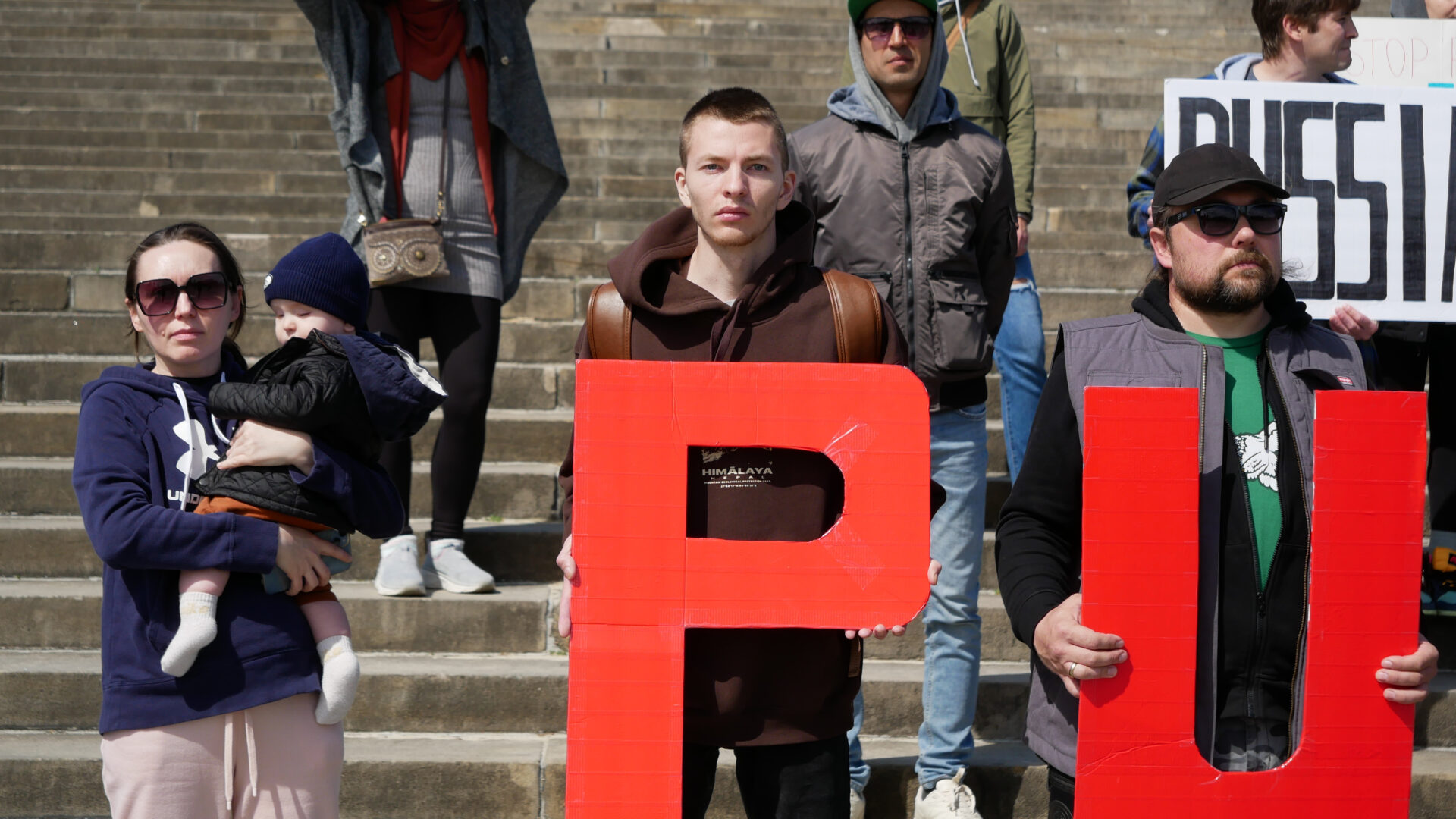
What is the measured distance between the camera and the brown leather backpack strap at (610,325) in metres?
2.51

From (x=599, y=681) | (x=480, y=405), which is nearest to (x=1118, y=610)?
(x=599, y=681)

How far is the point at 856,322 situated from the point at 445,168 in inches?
92.1

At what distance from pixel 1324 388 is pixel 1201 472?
29cm

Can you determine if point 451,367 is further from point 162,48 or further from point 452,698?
point 162,48

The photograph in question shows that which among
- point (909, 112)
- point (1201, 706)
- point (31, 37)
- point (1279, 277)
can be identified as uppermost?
point (31, 37)

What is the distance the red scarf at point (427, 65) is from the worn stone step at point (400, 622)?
51.8 inches

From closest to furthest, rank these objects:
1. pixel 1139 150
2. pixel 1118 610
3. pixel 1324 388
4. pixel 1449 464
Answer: pixel 1118 610 < pixel 1324 388 < pixel 1449 464 < pixel 1139 150

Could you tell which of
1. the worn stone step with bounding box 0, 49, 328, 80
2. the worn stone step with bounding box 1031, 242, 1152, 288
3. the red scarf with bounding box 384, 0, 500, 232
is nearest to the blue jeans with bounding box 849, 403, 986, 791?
the red scarf with bounding box 384, 0, 500, 232

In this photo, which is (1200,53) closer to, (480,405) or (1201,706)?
(480,405)

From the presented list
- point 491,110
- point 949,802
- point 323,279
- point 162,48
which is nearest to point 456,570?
point 491,110

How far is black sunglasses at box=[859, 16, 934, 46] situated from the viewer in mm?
3625

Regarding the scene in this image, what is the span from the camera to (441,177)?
4395 millimetres

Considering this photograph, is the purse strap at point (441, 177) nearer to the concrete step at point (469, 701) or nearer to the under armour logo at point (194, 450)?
the concrete step at point (469, 701)

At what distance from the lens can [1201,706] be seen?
2.27 metres
